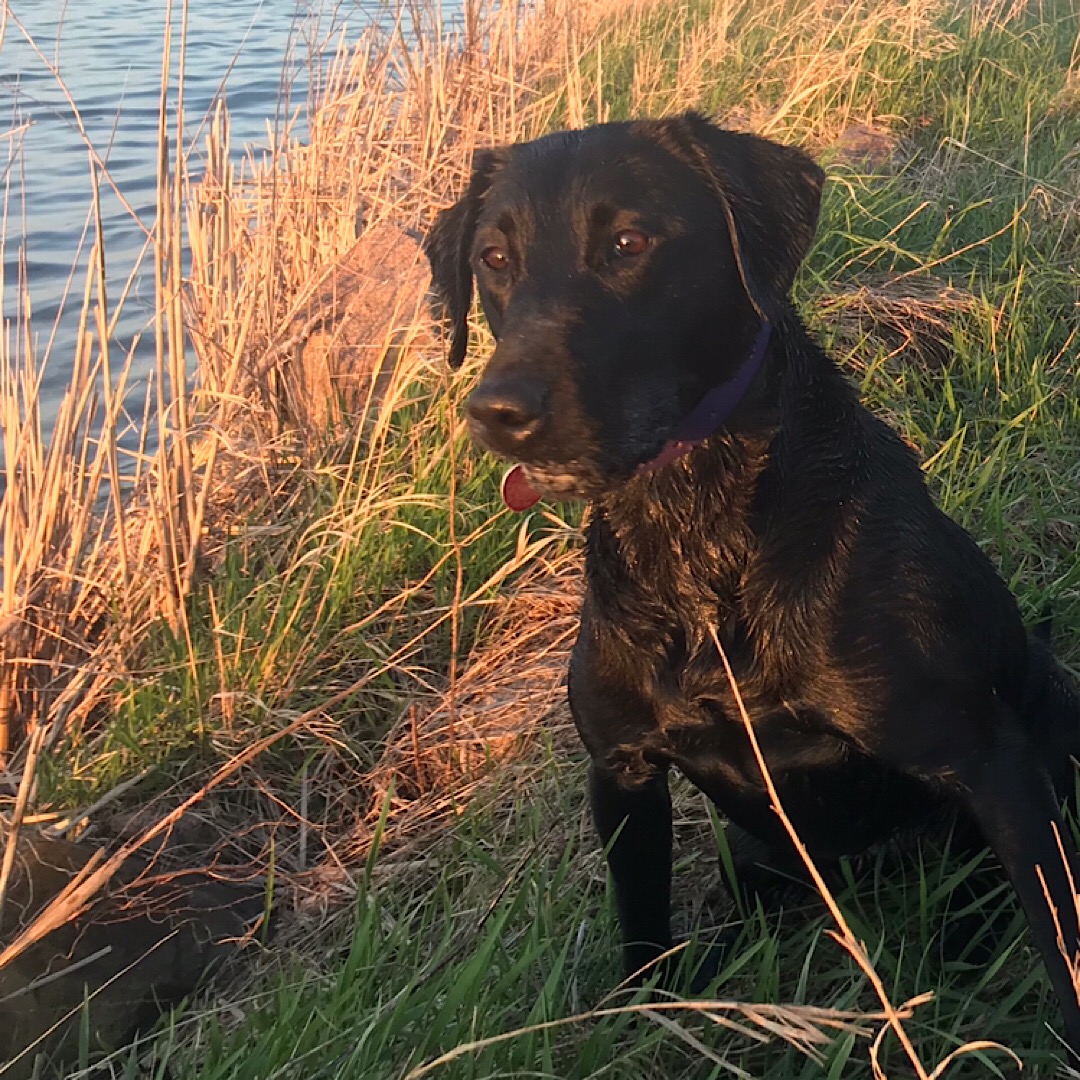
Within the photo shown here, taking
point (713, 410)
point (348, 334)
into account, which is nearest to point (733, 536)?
point (713, 410)

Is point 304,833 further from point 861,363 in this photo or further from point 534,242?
point 861,363

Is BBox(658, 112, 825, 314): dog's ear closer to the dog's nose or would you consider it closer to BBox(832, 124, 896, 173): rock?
the dog's nose

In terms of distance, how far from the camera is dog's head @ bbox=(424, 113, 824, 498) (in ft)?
6.21

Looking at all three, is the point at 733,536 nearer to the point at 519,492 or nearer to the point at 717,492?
the point at 717,492

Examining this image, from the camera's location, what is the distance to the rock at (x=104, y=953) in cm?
234

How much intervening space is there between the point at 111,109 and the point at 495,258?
7.12 meters

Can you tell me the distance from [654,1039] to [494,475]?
2.18 m

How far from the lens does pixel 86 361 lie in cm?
306

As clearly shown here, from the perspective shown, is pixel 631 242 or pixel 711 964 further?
pixel 711 964

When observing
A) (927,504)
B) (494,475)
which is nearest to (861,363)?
(494,475)

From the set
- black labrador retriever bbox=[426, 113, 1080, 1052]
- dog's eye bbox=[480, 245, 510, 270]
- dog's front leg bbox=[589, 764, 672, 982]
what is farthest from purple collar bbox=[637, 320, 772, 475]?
dog's front leg bbox=[589, 764, 672, 982]

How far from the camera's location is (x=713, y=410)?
2016mm

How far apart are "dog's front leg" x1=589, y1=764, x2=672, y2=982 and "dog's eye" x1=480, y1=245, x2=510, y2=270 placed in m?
0.90

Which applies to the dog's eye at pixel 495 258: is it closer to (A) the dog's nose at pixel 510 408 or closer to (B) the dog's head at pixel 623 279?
(B) the dog's head at pixel 623 279
